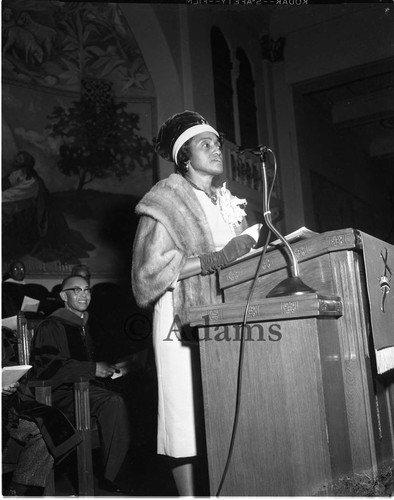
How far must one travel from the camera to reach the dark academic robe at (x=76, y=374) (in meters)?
3.53

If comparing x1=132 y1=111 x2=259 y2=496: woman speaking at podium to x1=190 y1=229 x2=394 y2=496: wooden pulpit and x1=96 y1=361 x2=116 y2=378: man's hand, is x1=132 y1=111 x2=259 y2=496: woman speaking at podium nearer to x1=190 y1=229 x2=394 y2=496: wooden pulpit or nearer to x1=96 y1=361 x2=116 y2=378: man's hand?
x1=190 y1=229 x2=394 y2=496: wooden pulpit

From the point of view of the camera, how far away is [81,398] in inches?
132

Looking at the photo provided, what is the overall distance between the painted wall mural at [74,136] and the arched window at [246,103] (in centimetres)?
79

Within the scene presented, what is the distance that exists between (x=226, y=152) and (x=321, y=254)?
2936 mm

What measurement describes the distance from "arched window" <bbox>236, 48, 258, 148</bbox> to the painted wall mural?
794 mm

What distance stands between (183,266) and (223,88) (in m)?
2.86

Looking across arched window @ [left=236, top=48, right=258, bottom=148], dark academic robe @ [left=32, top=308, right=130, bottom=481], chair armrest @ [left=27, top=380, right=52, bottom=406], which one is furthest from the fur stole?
arched window @ [left=236, top=48, right=258, bottom=148]

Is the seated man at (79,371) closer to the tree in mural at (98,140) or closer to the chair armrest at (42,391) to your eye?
the chair armrest at (42,391)

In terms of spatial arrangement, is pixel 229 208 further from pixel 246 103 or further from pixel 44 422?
pixel 246 103

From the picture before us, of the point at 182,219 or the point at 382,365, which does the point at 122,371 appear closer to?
the point at 182,219

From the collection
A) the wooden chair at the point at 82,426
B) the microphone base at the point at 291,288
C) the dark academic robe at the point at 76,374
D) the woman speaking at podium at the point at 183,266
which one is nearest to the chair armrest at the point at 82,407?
the wooden chair at the point at 82,426

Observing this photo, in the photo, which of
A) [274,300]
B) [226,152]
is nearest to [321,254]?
[274,300]

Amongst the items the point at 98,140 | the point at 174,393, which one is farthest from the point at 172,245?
the point at 98,140

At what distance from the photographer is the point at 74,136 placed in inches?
224
